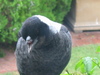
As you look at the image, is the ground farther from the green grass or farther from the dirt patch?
the green grass

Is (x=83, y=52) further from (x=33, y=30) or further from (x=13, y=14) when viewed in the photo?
(x=33, y=30)

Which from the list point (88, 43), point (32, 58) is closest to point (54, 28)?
point (32, 58)

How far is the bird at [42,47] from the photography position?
125 centimetres

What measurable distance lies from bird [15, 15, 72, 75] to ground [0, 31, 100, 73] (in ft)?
8.67

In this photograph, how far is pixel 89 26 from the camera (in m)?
5.65

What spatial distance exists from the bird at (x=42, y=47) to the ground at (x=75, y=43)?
2644 mm

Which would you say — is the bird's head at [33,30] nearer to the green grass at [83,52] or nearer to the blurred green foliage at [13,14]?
the blurred green foliage at [13,14]

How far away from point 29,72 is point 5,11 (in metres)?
2.70

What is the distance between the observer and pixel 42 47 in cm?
135

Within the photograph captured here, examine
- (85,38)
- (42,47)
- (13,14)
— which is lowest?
(85,38)

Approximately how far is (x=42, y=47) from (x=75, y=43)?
12.7 ft

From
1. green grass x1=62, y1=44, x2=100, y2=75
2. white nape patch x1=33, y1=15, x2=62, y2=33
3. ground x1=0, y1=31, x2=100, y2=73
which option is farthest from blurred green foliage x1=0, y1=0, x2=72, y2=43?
white nape patch x1=33, y1=15, x2=62, y2=33

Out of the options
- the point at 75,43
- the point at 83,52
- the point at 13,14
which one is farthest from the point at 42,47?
the point at 75,43

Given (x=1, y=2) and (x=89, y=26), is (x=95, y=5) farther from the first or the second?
(x=1, y=2)
